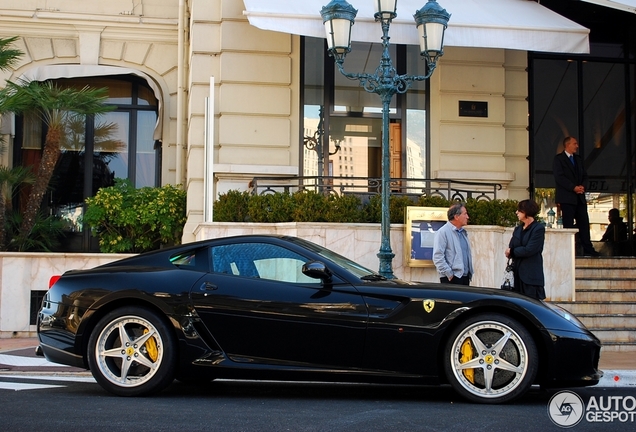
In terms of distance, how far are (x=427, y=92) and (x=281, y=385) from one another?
28.0 feet

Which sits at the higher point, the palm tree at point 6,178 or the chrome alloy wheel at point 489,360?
the palm tree at point 6,178

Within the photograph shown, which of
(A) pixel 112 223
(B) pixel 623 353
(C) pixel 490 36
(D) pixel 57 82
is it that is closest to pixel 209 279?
(B) pixel 623 353

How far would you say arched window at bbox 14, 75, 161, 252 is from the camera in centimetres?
1692

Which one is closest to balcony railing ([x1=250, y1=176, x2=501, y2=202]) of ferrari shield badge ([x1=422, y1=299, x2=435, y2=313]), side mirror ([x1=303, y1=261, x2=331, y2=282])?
side mirror ([x1=303, y1=261, x2=331, y2=282])

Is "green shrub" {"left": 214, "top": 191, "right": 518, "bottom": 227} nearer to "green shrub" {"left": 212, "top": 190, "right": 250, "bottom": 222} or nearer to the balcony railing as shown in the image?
"green shrub" {"left": 212, "top": 190, "right": 250, "bottom": 222}

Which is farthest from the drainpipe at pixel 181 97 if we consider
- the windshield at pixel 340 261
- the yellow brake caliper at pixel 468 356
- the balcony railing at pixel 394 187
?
the yellow brake caliper at pixel 468 356

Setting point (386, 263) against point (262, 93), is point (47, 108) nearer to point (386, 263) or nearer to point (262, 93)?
point (262, 93)

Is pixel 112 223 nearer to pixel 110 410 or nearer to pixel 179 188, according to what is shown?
pixel 179 188

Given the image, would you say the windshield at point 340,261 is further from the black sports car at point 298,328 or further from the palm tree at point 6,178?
the palm tree at point 6,178

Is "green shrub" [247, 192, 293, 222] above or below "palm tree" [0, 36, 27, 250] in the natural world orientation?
below

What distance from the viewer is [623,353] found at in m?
10.9

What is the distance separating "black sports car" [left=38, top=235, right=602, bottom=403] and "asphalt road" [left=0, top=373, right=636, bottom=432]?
0.23 m

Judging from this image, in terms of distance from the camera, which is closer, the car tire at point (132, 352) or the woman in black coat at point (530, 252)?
the car tire at point (132, 352)

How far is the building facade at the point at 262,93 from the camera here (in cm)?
1408
